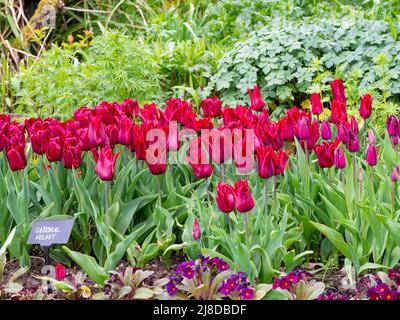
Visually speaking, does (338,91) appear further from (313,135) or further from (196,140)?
(196,140)

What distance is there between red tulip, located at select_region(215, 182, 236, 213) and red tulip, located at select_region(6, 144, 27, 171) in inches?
33.9

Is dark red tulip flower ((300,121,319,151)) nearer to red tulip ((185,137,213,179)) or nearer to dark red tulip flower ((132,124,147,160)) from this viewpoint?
red tulip ((185,137,213,179))

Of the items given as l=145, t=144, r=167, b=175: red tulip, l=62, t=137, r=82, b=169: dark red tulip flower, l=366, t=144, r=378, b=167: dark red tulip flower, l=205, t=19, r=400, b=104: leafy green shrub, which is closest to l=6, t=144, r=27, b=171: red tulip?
l=62, t=137, r=82, b=169: dark red tulip flower

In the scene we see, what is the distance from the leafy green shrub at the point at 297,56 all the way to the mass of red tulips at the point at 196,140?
194 centimetres

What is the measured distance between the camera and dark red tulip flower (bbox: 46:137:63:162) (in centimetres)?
276

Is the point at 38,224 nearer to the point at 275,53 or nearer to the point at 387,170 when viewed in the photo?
the point at 387,170

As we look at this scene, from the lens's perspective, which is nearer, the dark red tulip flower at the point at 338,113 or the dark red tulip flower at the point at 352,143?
the dark red tulip flower at the point at 352,143

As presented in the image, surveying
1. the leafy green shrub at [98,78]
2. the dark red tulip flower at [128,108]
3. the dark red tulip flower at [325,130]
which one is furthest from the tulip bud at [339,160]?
the leafy green shrub at [98,78]

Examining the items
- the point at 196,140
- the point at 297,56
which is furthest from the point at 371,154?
the point at 297,56

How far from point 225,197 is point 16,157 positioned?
889 millimetres

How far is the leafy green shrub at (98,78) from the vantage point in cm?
498

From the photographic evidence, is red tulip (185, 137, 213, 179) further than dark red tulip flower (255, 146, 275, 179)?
Yes

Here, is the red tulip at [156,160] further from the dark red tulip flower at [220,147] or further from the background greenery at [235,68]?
the background greenery at [235,68]
